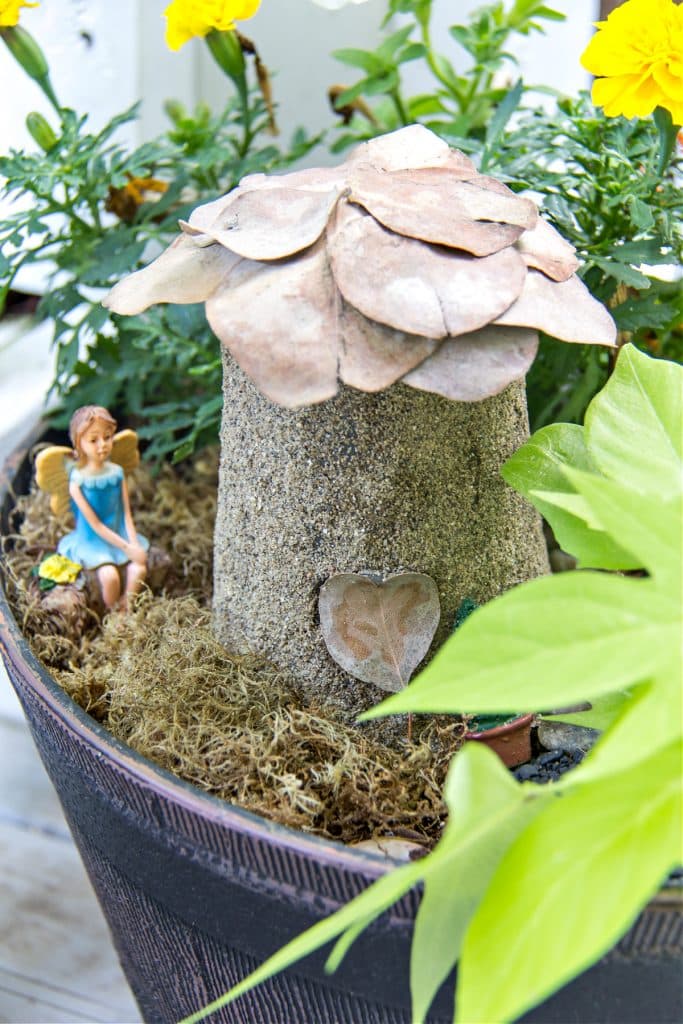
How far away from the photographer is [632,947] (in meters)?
0.45

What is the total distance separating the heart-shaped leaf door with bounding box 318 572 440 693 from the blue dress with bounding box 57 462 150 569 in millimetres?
215

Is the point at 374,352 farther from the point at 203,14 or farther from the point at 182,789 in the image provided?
the point at 203,14

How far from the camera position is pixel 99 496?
2.49ft

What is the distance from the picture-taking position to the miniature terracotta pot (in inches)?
24.7

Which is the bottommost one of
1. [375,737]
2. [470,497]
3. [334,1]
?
[375,737]

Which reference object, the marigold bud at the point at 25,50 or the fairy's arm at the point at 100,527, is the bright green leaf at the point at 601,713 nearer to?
the fairy's arm at the point at 100,527

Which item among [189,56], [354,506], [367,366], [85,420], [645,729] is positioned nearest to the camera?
[645,729]

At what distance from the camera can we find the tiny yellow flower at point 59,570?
30.8 inches

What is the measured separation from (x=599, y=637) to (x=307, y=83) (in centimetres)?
97

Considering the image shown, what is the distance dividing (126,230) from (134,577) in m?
0.32

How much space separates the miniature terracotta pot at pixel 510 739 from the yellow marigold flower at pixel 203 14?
1.71 feet

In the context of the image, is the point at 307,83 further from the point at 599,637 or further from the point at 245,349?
the point at 599,637

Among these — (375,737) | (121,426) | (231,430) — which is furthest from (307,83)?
(375,737)

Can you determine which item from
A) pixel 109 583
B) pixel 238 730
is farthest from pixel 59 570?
pixel 238 730
